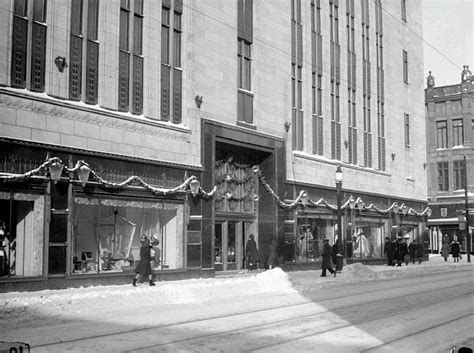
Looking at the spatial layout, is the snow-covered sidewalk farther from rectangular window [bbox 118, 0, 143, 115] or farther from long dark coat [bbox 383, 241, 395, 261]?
long dark coat [bbox 383, 241, 395, 261]

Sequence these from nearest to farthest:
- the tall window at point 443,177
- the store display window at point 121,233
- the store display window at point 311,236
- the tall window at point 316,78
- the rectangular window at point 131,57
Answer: the store display window at point 121,233 → the rectangular window at point 131,57 → the store display window at point 311,236 → the tall window at point 316,78 → the tall window at point 443,177

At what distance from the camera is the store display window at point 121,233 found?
19.6 meters

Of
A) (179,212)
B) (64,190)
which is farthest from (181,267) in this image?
(64,190)

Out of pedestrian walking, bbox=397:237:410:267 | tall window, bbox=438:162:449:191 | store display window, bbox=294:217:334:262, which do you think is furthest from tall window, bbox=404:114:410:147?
tall window, bbox=438:162:449:191

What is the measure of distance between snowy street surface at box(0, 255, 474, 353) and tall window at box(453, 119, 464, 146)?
43.6 metres

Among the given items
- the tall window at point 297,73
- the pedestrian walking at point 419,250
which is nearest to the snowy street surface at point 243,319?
the tall window at point 297,73

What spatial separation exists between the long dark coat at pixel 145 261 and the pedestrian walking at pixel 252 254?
23.6ft

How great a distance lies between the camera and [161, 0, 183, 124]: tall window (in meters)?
23.0

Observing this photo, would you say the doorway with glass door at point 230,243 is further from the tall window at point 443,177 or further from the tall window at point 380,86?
the tall window at point 443,177

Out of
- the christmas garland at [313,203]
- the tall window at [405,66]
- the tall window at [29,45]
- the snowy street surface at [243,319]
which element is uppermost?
the tall window at [405,66]

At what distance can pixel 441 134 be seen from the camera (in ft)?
206

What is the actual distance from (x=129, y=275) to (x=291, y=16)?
1551cm

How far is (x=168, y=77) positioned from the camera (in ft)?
76.1

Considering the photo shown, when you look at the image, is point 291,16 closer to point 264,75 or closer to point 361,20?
point 264,75
